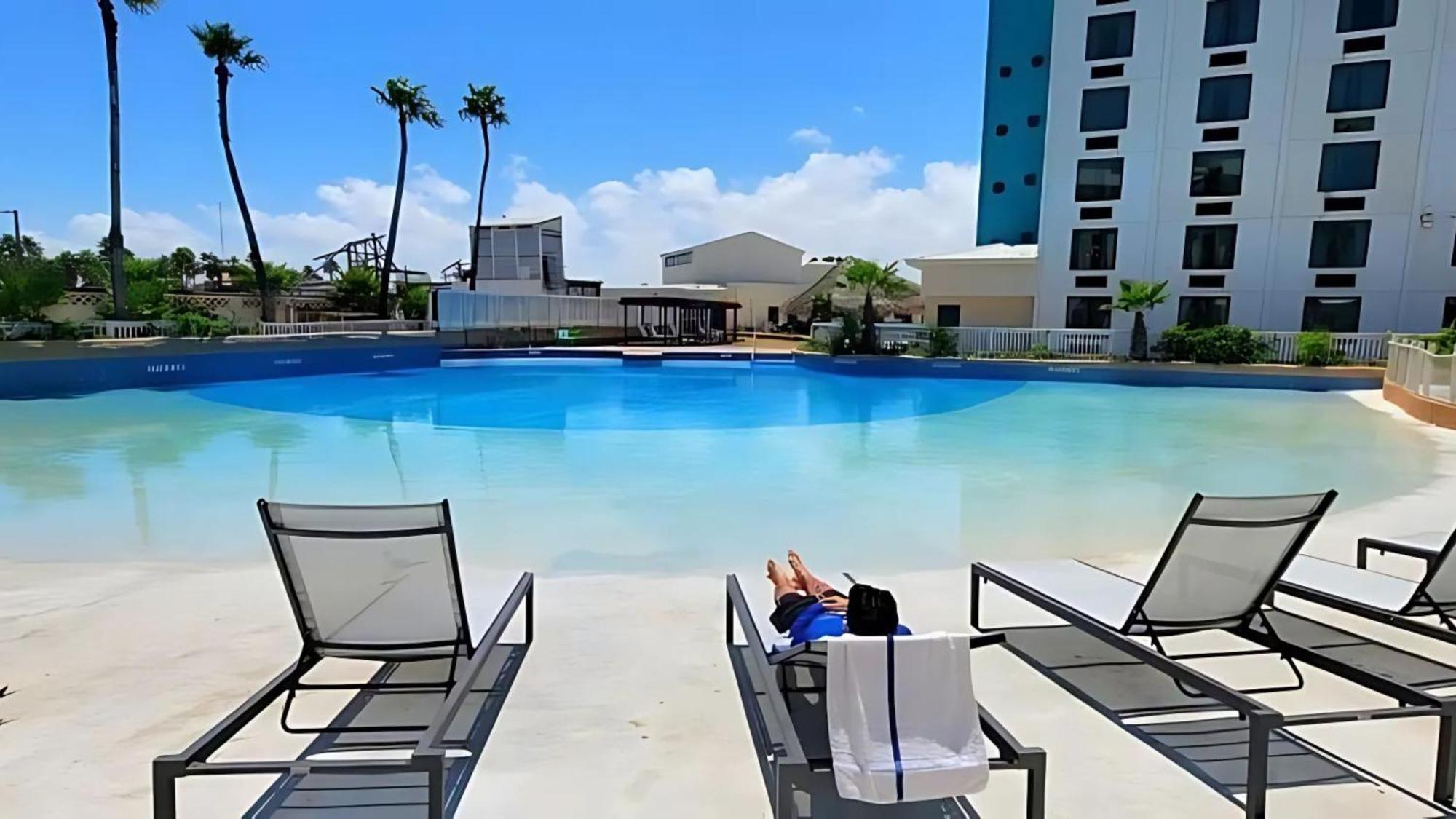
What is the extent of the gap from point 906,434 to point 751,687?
8833mm

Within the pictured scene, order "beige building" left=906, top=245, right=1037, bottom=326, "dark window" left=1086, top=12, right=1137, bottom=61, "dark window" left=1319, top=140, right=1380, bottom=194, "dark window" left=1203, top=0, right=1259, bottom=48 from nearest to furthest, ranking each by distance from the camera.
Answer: "dark window" left=1319, top=140, right=1380, bottom=194, "dark window" left=1203, top=0, right=1259, bottom=48, "dark window" left=1086, top=12, right=1137, bottom=61, "beige building" left=906, top=245, right=1037, bottom=326

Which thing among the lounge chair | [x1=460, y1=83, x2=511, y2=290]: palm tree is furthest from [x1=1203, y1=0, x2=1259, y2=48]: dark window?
the lounge chair

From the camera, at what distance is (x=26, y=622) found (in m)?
3.75

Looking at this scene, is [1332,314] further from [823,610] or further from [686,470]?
[823,610]

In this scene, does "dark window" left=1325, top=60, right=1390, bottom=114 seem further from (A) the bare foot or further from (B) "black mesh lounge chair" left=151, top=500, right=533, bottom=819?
(B) "black mesh lounge chair" left=151, top=500, right=533, bottom=819

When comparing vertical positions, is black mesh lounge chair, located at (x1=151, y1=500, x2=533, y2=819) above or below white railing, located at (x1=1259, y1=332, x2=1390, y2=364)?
below

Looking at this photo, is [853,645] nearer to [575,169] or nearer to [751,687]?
[751,687]

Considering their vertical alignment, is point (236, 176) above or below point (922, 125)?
below

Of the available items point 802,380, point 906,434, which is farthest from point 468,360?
point 906,434

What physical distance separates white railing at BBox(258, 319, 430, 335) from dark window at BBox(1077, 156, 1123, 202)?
22.1 meters

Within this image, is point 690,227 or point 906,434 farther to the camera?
point 690,227

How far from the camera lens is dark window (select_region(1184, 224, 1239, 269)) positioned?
2275 cm

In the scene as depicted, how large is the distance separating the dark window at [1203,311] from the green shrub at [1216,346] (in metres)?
2.22

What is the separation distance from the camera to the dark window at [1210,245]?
22.8m
